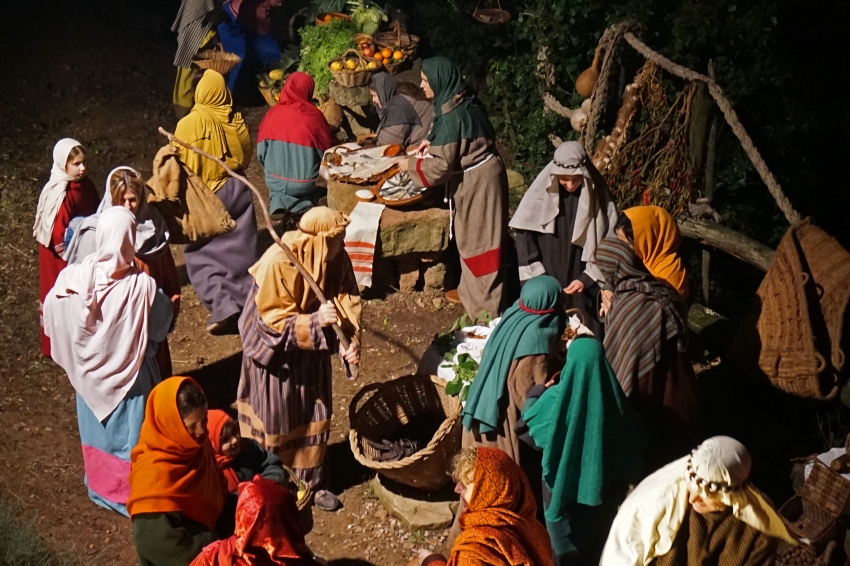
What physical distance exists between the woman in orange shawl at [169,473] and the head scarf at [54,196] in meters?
2.92

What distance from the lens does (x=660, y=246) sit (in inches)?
223

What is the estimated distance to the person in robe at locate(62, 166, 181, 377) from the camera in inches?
231

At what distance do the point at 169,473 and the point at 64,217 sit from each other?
3.10 m

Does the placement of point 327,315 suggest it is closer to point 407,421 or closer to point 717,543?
point 407,421

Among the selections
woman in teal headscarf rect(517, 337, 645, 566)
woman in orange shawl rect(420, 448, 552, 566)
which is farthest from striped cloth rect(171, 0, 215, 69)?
woman in orange shawl rect(420, 448, 552, 566)

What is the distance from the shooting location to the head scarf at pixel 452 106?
22.7 feet

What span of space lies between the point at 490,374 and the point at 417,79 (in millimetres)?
7640

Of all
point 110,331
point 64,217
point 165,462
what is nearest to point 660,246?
point 165,462

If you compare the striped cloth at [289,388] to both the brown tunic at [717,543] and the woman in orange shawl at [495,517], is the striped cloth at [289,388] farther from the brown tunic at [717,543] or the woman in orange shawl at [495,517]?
the brown tunic at [717,543]

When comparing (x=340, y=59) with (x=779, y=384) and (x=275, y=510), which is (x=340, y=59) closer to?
(x=779, y=384)

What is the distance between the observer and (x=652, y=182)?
24.3ft

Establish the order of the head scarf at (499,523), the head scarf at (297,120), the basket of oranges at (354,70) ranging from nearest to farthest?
1. the head scarf at (499,523)
2. the head scarf at (297,120)
3. the basket of oranges at (354,70)

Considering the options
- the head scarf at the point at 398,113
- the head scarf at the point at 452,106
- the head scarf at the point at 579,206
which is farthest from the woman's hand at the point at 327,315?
the head scarf at the point at 398,113

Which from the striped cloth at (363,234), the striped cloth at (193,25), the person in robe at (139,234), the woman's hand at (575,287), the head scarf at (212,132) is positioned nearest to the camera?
the person in robe at (139,234)
